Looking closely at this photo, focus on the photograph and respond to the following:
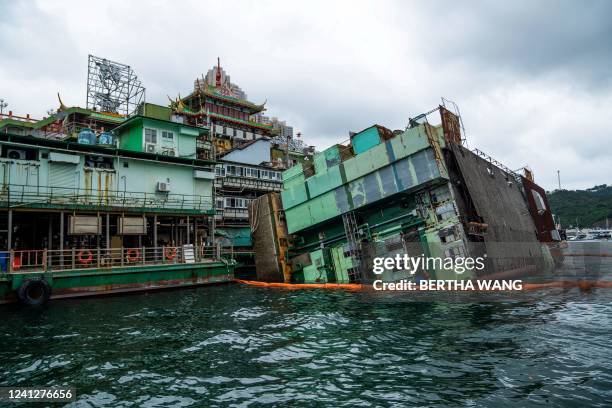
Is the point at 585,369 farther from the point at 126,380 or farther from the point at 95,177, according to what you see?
the point at 95,177

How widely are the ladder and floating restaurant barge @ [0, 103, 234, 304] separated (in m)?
9.54

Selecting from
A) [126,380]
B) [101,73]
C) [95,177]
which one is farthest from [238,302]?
[101,73]

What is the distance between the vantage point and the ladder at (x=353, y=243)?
2130cm

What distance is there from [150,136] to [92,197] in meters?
8.50

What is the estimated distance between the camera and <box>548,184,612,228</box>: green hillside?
11744 cm

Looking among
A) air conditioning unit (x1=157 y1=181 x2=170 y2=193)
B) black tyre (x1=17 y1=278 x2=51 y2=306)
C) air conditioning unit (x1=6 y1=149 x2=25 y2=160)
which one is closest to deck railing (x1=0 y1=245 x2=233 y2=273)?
black tyre (x1=17 y1=278 x2=51 y2=306)

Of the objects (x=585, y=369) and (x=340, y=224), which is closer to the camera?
(x=585, y=369)

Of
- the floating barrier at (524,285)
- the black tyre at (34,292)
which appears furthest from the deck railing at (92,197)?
the floating barrier at (524,285)

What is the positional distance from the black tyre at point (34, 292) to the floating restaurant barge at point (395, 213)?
12443mm

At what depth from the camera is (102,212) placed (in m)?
23.4

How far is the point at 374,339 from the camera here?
381 inches

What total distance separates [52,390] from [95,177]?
21.7 m

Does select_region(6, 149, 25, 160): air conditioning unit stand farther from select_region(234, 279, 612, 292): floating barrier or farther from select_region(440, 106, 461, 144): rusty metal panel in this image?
select_region(440, 106, 461, 144): rusty metal panel

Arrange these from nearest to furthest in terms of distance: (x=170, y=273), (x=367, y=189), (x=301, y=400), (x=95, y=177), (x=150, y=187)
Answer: (x=301, y=400)
(x=367, y=189)
(x=170, y=273)
(x=95, y=177)
(x=150, y=187)
